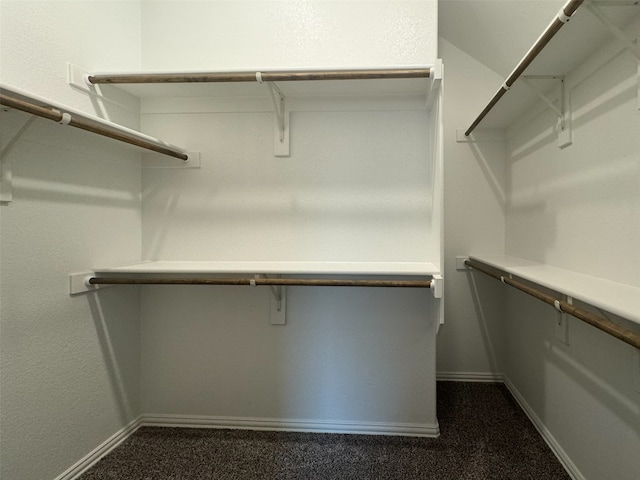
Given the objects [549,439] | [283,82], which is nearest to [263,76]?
[283,82]

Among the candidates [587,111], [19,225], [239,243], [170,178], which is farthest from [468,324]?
[19,225]

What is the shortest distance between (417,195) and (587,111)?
2.33 feet

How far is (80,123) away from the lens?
3.60 ft

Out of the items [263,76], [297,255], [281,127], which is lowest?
[297,255]

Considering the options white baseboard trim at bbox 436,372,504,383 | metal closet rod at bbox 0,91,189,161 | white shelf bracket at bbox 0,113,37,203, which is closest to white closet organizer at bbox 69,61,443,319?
metal closet rod at bbox 0,91,189,161

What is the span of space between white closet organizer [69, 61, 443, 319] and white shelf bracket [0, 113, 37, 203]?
368mm

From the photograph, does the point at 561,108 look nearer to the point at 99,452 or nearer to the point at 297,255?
the point at 297,255

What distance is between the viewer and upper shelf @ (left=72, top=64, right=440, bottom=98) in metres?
1.25

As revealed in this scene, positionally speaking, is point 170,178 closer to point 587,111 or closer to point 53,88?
point 53,88

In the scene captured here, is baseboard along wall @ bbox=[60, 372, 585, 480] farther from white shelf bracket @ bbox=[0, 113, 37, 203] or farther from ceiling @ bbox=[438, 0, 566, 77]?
ceiling @ bbox=[438, 0, 566, 77]

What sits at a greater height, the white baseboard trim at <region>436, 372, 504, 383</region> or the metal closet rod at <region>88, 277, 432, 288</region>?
the metal closet rod at <region>88, 277, 432, 288</region>

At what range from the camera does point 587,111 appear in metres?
1.22

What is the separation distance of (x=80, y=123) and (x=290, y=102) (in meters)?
0.90

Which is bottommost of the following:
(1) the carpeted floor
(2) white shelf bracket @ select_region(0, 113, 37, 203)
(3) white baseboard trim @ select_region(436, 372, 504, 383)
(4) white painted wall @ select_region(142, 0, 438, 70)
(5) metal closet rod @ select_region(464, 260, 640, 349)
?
(1) the carpeted floor
